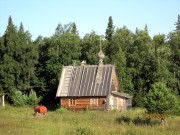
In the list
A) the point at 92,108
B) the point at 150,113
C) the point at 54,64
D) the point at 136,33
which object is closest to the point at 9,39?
the point at 54,64

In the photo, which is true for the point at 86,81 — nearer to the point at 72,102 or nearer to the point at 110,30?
the point at 72,102

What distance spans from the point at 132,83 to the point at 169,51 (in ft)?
23.4

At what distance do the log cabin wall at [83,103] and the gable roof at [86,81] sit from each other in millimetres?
731

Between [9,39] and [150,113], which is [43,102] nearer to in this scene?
[9,39]

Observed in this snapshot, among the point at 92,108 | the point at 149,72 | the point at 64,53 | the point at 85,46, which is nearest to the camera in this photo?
the point at 92,108

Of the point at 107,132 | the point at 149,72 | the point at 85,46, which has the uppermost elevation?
the point at 85,46

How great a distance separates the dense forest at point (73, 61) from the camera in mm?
51438

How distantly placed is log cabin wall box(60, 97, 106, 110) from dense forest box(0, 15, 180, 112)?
23.2ft

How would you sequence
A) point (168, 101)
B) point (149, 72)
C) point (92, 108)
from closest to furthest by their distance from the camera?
point (168, 101)
point (92, 108)
point (149, 72)

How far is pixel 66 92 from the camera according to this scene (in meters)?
44.1

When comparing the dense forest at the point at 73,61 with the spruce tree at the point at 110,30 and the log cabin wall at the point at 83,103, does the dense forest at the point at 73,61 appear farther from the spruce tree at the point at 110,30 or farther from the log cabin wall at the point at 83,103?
the spruce tree at the point at 110,30

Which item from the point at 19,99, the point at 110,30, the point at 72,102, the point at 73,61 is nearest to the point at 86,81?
the point at 72,102

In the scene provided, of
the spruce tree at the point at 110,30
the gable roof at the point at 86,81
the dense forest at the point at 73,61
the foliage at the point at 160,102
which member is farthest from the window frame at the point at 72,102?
the spruce tree at the point at 110,30

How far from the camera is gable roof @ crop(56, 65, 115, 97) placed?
4331 centimetres
